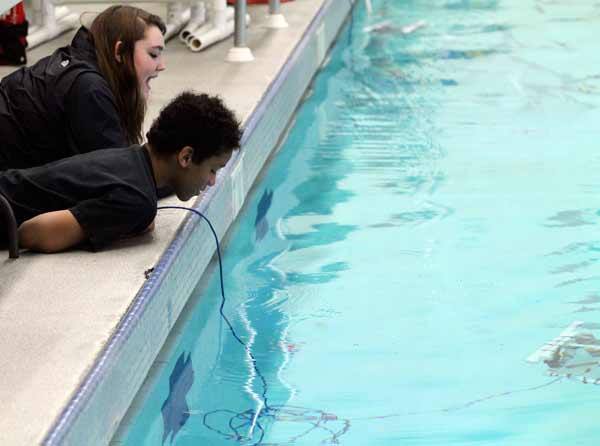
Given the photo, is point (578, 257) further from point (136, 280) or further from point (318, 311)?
point (136, 280)

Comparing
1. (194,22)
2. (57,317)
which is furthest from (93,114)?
(194,22)

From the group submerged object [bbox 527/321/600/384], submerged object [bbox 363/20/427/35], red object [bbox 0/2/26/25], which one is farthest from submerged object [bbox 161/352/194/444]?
submerged object [bbox 363/20/427/35]

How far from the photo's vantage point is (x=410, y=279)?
405 centimetres

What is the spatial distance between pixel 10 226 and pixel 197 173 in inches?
19.6

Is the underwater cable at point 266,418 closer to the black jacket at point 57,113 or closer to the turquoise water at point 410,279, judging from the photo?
the turquoise water at point 410,279

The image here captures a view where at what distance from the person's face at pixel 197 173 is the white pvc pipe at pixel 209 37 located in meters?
2.61

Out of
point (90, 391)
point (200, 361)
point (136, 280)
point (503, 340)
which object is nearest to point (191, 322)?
point (200, 361)

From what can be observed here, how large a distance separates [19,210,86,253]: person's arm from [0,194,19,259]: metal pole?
0.04 m

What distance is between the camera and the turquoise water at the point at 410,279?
10.4 ft

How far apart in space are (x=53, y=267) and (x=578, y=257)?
182 centimetres

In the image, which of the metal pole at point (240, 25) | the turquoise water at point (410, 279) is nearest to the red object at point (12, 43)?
the metal pole at point (240, 25)

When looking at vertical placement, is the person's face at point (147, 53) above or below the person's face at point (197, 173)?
above

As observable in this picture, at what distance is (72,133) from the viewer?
3635mm

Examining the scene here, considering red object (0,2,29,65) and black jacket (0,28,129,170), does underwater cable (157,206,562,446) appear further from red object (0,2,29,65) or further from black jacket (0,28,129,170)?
red object (0,2,29,65)
